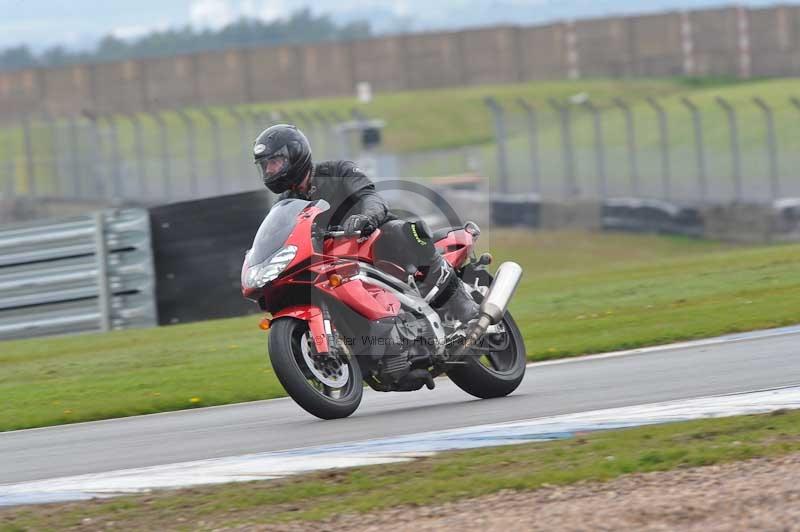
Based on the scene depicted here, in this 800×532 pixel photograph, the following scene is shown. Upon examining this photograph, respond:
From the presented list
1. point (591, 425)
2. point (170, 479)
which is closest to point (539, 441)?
point (591, 425)

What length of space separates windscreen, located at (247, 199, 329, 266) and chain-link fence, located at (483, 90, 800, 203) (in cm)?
2050

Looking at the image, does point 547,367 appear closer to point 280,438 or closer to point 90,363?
point 280,438

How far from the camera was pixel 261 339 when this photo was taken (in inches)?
565

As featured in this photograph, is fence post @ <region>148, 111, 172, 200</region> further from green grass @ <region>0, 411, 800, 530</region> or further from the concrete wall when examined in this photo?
green grass @ <region>0, 411, 800, 530</region>

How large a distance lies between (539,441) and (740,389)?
178 cm

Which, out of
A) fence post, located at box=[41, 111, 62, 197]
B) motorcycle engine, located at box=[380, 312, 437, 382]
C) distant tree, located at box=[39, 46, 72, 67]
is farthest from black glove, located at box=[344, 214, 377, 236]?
distant tree, located at box=[39, 46, 72, 67]

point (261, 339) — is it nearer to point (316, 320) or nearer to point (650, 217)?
point (316, 320)

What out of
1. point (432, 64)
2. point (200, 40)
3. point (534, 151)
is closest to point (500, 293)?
point (534, 151)

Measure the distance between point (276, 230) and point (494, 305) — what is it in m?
1.53

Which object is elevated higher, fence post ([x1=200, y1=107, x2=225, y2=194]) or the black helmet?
the black helmet

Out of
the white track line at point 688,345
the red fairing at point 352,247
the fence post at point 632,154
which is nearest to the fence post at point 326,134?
the fence post at point 632,154

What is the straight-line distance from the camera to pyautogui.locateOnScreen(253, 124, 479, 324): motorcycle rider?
8.52 meters

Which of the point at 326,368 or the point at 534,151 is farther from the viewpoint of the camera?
the point at 534,151

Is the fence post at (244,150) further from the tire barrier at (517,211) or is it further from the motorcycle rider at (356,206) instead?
the motorcycle rider at (356,206)
